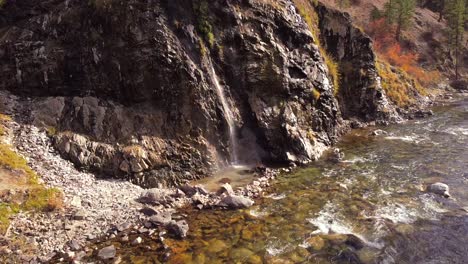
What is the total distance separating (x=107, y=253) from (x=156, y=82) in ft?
43.2

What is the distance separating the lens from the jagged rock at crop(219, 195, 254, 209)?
1967cm

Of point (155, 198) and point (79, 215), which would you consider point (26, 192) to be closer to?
point (79, 215)

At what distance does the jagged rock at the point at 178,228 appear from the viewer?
55.3 feet

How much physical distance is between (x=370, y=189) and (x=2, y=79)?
27.1 meters

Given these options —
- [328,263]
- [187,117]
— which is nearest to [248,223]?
[328,263]

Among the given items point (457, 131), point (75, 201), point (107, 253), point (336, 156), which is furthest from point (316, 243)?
point (457, 131)

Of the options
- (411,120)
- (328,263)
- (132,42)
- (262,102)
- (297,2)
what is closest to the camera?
(328,263)

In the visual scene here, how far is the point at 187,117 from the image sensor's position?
25.3 metres

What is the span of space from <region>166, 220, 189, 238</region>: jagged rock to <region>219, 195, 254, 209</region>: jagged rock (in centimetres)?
297

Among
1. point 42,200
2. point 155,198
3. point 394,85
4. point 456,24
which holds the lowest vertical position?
point 155,198

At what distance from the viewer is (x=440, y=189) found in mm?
20406

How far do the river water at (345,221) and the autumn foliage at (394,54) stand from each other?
42248 millimetres

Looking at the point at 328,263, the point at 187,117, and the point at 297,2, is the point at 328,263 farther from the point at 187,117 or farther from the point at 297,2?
the point at 297,2

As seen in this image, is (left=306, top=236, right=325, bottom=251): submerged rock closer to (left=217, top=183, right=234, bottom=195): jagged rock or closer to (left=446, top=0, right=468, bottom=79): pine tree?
(left=217, top=183, right=234, bottom=195): jagged rock
